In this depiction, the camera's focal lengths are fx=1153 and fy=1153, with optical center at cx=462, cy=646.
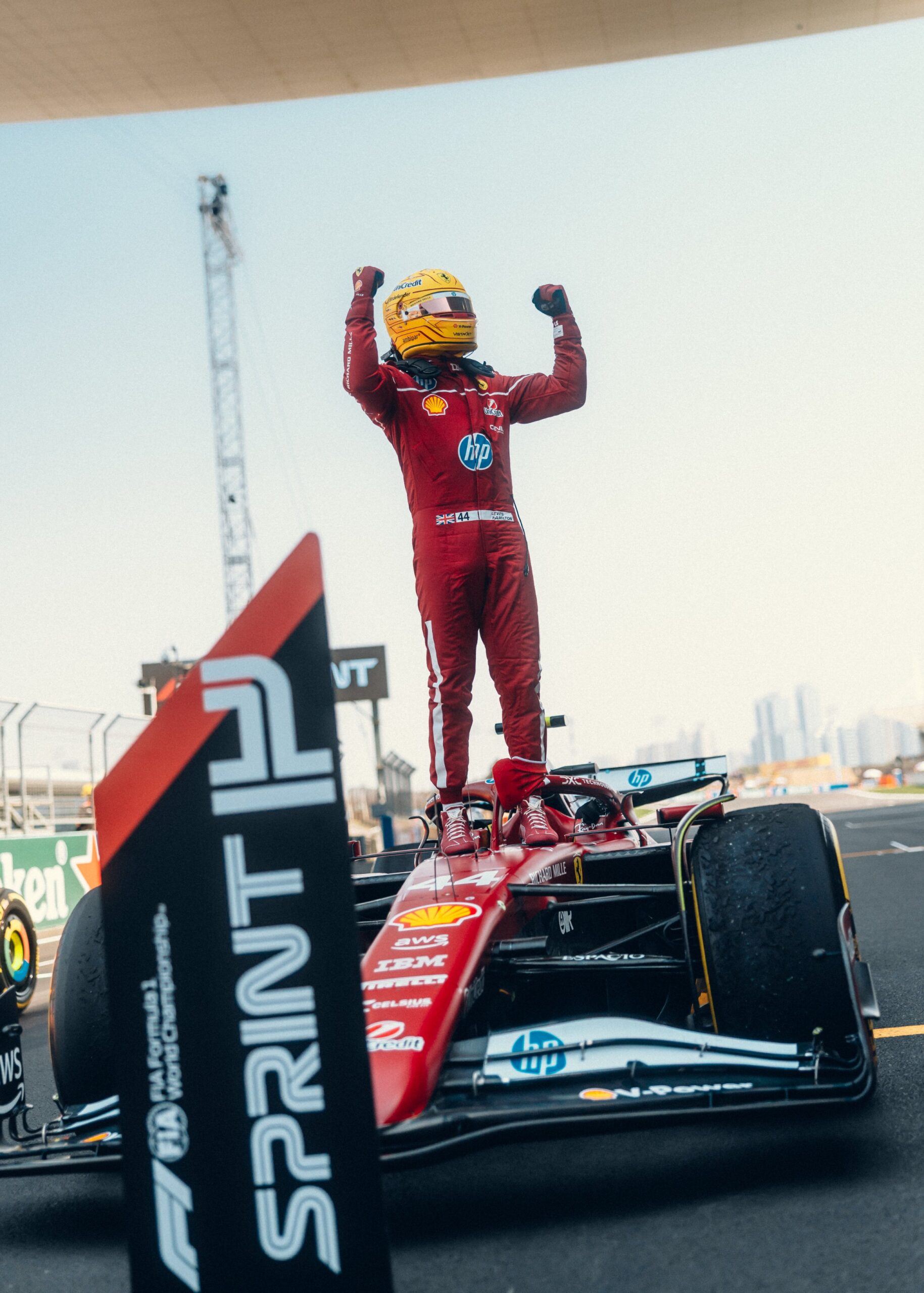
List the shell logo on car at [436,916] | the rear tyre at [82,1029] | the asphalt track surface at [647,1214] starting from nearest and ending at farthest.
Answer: the asphalt track surface at [647,1214]
the shell logo on car at [436,916]
the rear tyre at [82,1029]

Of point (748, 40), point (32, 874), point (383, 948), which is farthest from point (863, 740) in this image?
point (383, 948)

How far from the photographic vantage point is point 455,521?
145 inches

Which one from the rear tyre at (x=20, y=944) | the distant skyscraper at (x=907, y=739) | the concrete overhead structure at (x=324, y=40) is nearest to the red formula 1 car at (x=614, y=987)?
the rear tyre at (x=20, y=944)

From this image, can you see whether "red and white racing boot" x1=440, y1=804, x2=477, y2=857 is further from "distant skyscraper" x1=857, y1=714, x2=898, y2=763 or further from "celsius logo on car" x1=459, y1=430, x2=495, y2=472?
"distant skyscraper" x1=857, y1=714, x2=898, y2=763

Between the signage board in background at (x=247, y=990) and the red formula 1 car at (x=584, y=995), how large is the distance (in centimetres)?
47

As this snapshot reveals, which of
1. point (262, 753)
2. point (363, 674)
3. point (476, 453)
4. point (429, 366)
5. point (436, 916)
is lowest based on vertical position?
point (436, 916)

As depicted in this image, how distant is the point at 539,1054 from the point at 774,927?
0.63 meters

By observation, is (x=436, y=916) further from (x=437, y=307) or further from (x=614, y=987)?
(x=437, y=307)

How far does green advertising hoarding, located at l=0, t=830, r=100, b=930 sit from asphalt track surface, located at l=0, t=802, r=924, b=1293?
6903mm

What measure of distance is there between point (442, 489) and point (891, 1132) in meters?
2.22

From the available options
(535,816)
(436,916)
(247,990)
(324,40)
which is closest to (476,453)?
(535,816)

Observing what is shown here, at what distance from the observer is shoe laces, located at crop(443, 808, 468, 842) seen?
3488 mm

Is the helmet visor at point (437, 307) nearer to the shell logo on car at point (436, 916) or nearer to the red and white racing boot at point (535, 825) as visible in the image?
the red and white racing boot at point (535, 825)

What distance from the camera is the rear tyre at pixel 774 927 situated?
96.0 inches
